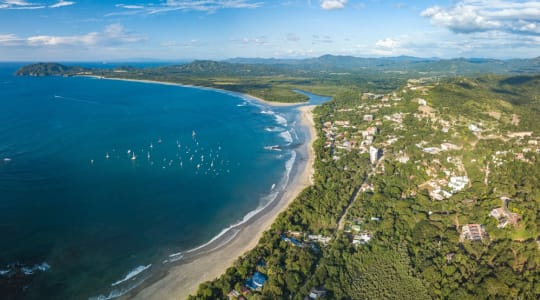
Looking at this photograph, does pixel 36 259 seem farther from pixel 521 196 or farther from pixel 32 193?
pixel 521 196

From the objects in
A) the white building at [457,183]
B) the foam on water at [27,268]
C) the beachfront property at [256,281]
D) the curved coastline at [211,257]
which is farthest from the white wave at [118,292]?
the white building at [457,183]

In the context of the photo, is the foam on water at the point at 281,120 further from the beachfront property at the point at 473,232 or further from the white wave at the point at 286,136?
the beachfront property at the point at 473,232

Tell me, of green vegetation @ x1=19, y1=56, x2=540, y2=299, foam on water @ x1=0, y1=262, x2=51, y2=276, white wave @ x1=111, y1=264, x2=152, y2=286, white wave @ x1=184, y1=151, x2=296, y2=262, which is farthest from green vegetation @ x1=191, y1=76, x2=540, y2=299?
foam on water @ x1=0, y1=262, x2=51, y2=276

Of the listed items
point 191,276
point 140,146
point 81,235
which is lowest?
Answer: point 191,276

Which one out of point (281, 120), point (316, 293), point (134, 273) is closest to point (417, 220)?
point (316, 293)

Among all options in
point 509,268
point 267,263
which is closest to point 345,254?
point 267,263

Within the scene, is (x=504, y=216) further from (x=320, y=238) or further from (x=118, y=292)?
(x=118, y=292)

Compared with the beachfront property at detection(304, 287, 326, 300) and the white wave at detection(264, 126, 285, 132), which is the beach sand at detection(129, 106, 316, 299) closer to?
the beachfront property at detection(304, 287, 326, 300)
